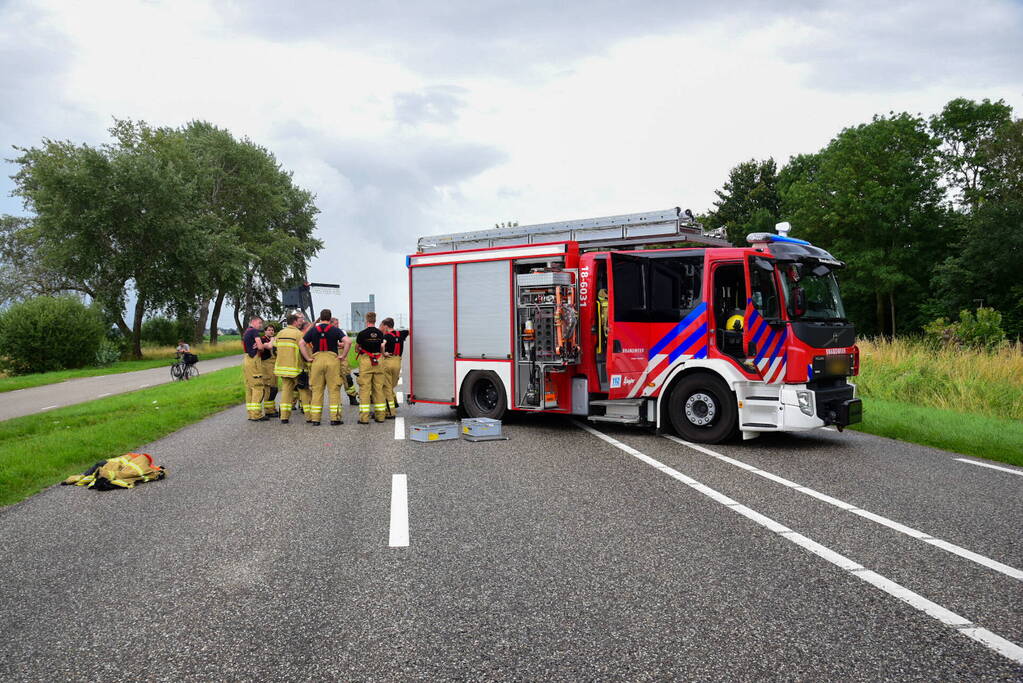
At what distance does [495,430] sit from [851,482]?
15.6 ft

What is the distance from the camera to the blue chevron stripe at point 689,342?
10.0 meters

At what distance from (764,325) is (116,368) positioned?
1170 inches

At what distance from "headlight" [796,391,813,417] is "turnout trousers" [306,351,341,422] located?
6.89 metres

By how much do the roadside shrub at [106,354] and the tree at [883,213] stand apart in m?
39.3

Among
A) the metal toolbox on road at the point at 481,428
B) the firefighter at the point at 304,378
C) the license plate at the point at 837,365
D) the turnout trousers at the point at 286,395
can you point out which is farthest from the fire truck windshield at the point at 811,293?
the turnout trousers at the point at 286,395

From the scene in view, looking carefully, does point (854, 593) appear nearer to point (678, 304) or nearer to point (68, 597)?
point (68, 597)

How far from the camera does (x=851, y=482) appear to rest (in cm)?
743

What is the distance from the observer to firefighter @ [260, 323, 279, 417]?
1304 cm

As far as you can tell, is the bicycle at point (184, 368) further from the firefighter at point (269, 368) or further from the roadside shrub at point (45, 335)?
the firefighter at point (269, 368)

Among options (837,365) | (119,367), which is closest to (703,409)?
(837,365)

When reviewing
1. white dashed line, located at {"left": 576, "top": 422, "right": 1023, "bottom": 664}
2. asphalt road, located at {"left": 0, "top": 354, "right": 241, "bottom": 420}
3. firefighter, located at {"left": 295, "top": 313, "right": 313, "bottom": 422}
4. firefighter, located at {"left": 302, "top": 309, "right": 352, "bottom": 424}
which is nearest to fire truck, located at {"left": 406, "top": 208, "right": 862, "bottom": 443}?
firefighter, located at {"left": 302, "top": 309, "right": 352, "bottom": 424}

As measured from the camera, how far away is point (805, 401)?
938 centimetres

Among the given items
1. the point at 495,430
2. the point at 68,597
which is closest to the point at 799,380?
the point at 495,430

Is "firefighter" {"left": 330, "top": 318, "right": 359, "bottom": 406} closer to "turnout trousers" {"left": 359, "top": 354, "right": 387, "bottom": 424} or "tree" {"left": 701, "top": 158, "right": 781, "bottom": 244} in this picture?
"turnout trousers" {"left": 359, "top": 354, "right": 387, "bottom": 424}
